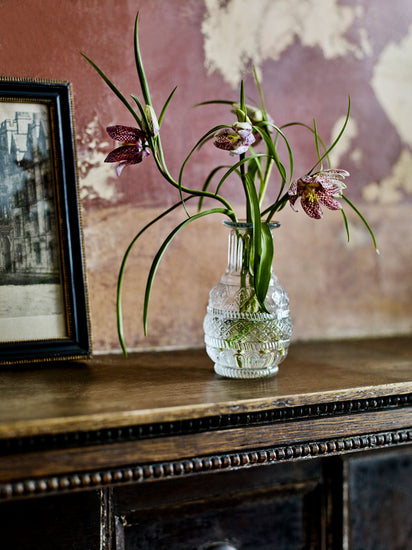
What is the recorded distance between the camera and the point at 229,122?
122 cm

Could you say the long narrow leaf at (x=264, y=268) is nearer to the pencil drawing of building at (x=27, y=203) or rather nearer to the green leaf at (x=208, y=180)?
the green leaf at (x=208, y=180)

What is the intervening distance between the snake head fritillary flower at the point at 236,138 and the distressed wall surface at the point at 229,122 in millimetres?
275

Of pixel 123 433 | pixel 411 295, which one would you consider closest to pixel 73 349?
pixel 123 433

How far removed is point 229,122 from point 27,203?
0.45 meters

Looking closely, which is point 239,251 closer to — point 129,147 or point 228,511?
A: point 129,147

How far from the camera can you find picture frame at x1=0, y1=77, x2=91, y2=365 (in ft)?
3.39

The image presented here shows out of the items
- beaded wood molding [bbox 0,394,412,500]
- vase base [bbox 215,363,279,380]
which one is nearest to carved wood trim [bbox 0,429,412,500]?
beaded wood molding [bbox 0,394,412,500]

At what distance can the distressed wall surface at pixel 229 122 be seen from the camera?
1.12 m

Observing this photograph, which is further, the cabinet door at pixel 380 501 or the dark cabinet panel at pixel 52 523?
the cabinet door at pixel 380 501

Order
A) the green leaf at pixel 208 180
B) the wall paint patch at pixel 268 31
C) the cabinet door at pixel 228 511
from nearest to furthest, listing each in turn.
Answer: the cabinet door at pixel 228 511 < the green leaf at pixel 208 180 < the wall paint patch at pixel 268 31

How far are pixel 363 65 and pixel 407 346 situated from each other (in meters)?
0.64

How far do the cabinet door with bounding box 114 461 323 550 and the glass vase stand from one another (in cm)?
17

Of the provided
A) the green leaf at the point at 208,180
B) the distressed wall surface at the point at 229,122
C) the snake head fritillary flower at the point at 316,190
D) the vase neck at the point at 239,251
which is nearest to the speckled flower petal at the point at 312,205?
the snake head fritillary flower at the point at 316,190

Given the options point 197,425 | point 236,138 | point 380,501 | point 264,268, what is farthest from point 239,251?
point 380,501
